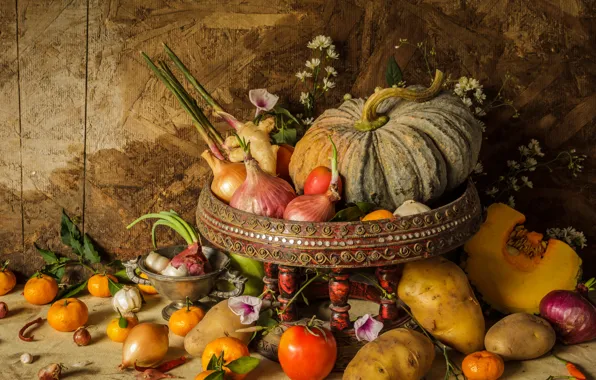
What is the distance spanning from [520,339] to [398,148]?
0.59 m

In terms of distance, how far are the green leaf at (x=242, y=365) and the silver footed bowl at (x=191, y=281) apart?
0.37 metres

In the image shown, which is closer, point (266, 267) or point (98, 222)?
point (266, 267)

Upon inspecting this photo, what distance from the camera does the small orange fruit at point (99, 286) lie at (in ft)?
7.94

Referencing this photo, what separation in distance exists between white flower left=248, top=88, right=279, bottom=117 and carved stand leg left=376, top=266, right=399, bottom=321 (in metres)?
0.63

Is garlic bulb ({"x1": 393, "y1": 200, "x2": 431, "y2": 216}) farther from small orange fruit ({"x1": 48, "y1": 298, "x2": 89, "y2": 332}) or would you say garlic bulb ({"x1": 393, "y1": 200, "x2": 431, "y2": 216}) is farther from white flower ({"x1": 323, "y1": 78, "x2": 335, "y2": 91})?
small orange fruit ({"x1": 48, "y1": 298, "x2": 89, "y2": 332})

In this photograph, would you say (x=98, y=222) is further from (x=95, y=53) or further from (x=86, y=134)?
(x=95, y=53)

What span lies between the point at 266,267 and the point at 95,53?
0.87 metres

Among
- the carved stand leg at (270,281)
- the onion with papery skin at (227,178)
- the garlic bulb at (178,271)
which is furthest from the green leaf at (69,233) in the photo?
the carved stand leg at (270,281)

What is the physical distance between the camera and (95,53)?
235 centimetres

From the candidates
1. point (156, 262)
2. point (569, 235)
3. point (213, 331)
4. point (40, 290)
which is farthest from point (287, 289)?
point (569, 235)

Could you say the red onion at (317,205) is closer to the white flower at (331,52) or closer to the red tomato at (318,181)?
the red tomato at (318,181)

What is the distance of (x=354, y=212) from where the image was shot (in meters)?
1.93

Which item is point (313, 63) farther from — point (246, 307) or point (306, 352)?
point (306, 352)

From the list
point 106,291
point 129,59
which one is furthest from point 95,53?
point 106,291
